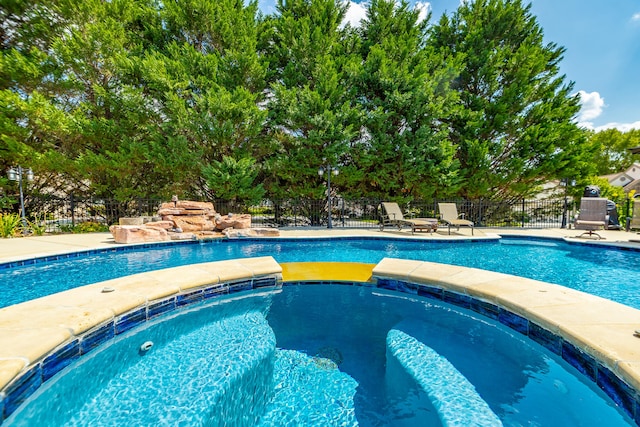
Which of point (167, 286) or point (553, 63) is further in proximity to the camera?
point (553, 63)

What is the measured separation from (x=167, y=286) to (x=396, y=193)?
504 inches

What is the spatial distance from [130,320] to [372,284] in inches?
138

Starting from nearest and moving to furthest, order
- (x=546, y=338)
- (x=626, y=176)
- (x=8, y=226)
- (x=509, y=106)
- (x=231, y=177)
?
(x=546, y=338) → (x=8, y=226) → (x=231, y=177) → (x=509, y=106) → (x=626, y=176)

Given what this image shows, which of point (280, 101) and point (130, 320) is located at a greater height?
point (280, 101)

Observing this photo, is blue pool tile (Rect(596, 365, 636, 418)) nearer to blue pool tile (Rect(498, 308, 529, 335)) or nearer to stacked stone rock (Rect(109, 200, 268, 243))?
blue pool tile (Rect(498, 308, 529, 335))

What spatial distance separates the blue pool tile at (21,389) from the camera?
6.42ft

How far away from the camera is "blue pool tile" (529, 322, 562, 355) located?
2.69 metres

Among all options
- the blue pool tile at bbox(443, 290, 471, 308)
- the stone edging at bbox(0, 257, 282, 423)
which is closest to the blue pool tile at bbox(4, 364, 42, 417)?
the stone edging at bbox(0, 257, 282, 423)

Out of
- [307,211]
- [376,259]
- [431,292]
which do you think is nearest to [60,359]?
[431,292]

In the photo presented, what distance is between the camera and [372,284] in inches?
191

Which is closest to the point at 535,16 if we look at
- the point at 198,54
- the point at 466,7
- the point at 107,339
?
the point at 466,7

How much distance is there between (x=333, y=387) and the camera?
272 cm

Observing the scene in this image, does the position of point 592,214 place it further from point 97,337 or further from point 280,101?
point 97,337

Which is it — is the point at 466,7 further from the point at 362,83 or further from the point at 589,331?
the point at 589,331
